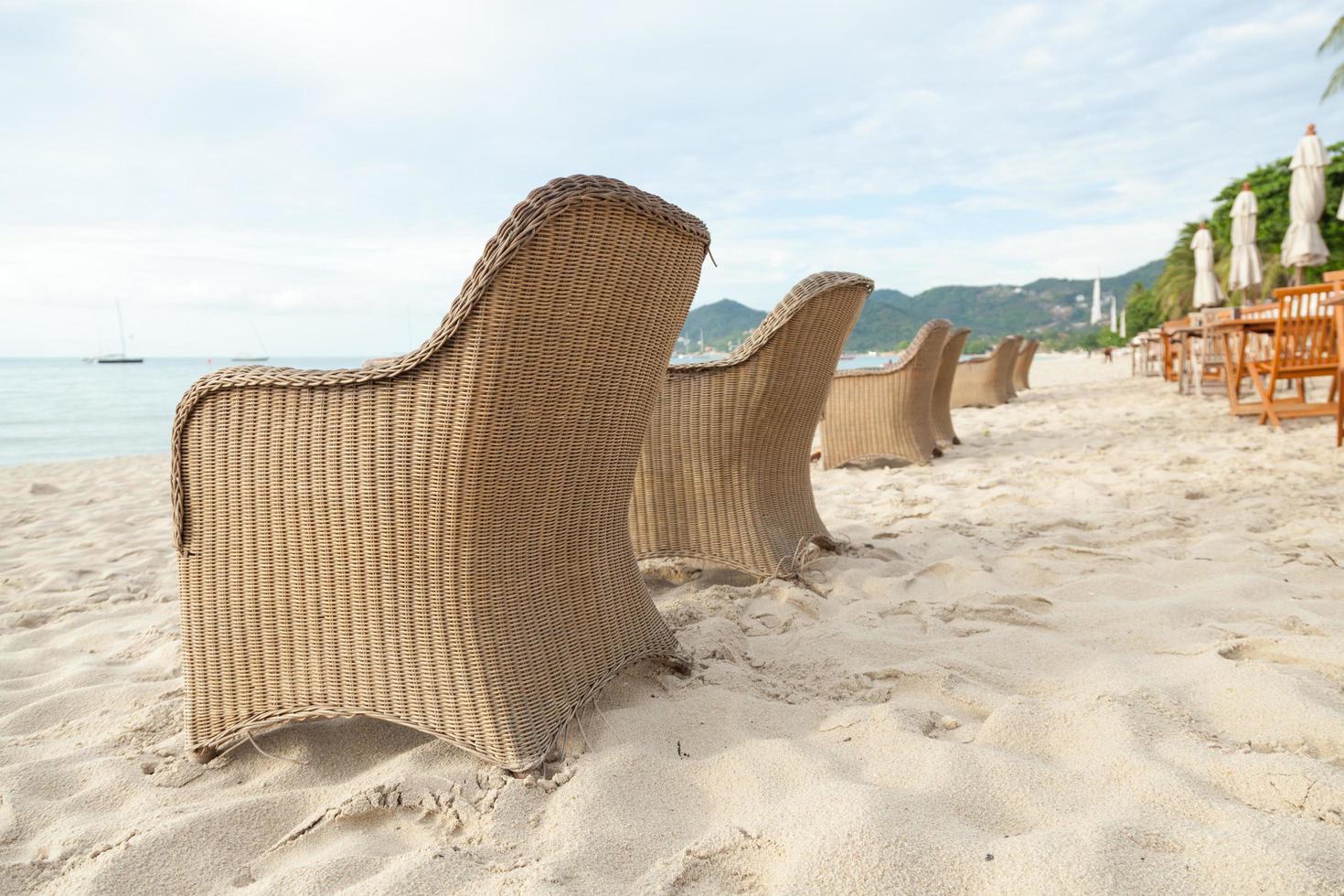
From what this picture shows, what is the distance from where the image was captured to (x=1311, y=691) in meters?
1.61

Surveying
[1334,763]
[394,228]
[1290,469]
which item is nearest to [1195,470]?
[1290,469]

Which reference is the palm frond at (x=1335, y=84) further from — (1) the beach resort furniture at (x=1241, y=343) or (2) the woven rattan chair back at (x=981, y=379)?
(1) the beach resort furniture at (x=1241, y=343)

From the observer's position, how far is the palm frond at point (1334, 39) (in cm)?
2158

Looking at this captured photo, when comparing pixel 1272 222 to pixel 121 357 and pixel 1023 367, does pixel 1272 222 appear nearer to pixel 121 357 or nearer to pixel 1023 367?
pixel 1023 367

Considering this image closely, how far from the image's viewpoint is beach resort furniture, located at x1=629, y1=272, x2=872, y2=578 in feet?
9.06

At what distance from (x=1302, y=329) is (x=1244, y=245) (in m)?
7.82

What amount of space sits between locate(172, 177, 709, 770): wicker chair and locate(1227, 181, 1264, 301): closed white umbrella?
13.9m

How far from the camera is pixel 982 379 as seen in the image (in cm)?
1016

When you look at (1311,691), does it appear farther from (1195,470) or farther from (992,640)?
(1195,470)

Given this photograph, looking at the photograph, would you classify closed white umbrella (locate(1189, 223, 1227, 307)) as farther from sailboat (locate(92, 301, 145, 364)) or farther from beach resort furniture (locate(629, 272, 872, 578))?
sailboat (locate(92, 301, 145, 364))

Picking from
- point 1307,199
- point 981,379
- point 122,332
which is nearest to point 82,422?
point 981,379

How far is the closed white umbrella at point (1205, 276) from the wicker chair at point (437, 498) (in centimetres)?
1511

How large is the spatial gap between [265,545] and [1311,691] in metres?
2.07

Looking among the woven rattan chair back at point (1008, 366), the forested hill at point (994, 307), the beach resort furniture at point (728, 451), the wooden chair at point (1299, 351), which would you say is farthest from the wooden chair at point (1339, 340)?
the forested hill at point (994, 307)
